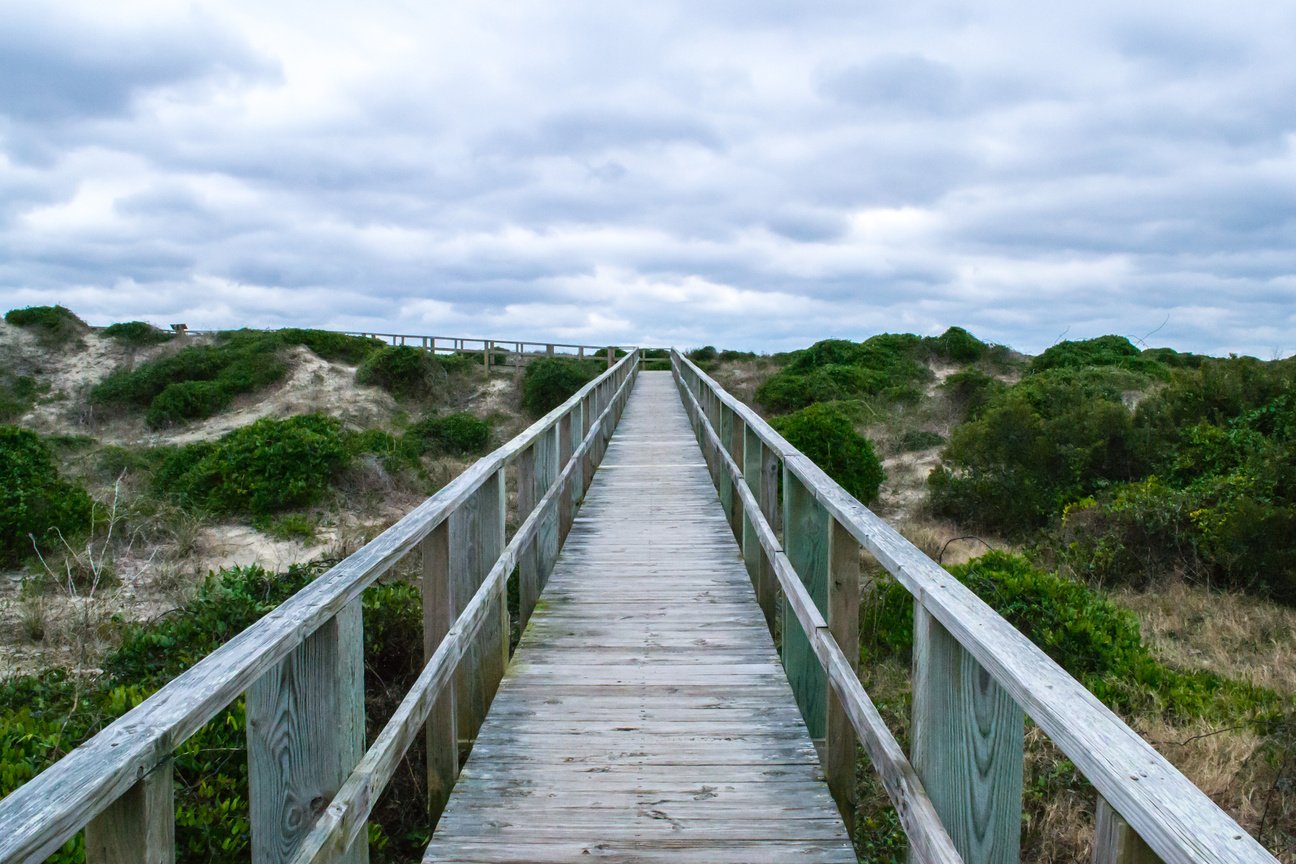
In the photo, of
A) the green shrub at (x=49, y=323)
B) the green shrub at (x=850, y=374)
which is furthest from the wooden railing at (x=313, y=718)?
the green shrub at (x=49, y=323)

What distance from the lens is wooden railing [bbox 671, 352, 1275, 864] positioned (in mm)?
1246

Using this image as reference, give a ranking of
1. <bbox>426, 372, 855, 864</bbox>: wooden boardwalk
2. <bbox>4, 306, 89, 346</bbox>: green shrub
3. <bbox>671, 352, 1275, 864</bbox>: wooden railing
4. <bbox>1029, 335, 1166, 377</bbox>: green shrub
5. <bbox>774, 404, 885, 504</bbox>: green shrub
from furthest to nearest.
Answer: <bbox>4, 306, 89, 346</bbox>: green shrub < <bbox>1029, 335, 1166, 377</bbox>: green shrub < <bbox>774, 404, 885, 504</bbox>: green shrub < <bbox>426, 372, 855, 864</bbox>: wooden boardwalk < <bbox>671, 352, 1275, 864</bbox>: wooden railing

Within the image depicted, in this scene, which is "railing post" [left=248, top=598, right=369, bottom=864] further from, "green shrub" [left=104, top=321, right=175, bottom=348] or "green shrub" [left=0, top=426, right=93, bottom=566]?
"green shrub" [left=104, top=321, right=175, bottom=348]

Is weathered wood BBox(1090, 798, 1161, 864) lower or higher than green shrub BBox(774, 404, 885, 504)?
higher

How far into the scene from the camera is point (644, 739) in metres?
3.88

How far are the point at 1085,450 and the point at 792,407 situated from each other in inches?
588

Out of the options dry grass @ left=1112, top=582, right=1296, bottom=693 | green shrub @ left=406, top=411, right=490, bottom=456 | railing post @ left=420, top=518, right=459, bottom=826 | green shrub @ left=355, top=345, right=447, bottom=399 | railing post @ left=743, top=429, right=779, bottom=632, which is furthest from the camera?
green shrub @ left=355, top=345, right=447, bottom=399

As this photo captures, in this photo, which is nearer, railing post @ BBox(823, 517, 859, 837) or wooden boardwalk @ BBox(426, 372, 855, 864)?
wooden boardwalk @ BBox(426, 372, 855, 864)

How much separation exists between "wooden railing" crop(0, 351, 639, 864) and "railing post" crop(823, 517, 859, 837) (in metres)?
1.33

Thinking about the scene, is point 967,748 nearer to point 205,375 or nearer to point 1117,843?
point 1117,843

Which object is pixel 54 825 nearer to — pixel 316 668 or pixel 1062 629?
pixel 316 668

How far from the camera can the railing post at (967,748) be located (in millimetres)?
1929

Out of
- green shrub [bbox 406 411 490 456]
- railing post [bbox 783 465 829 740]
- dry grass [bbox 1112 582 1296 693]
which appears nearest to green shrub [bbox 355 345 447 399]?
green shrub [bbox 406 411 490 456]

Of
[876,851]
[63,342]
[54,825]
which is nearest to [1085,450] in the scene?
[876,851]
